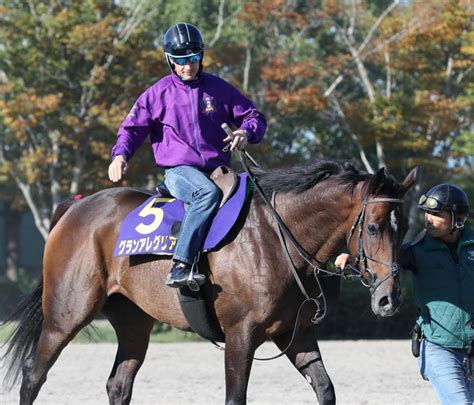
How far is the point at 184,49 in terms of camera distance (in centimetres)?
616

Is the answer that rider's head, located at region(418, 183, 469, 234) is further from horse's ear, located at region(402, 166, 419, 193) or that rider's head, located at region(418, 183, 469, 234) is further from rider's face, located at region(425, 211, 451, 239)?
horse's ear, located at region(402, 166, 419, 193)

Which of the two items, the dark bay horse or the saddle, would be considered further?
the saddle

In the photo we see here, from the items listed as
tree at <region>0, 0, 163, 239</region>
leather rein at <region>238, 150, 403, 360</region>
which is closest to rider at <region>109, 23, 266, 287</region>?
leather rein at <region>238, 150, 403, 360</region>

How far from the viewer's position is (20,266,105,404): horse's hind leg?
21.7 ft

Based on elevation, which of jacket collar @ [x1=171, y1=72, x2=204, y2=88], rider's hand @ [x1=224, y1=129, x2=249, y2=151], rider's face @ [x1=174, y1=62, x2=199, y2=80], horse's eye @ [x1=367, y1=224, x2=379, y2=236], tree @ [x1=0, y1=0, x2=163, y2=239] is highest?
rider's face @ [x1=174, y1=62, x2=199, y2=80]

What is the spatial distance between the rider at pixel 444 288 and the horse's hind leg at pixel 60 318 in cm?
213

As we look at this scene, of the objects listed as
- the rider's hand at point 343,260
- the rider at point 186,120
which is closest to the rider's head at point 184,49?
the rider at point 186,120

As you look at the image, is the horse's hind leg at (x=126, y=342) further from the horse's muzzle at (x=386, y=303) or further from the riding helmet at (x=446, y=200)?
the riding helmet at (x=446, y=200)

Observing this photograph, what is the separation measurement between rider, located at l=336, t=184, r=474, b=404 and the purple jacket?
1.39m

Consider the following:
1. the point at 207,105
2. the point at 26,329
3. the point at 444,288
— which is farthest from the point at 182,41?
the point at 26,329

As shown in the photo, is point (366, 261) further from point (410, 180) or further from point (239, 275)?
point (239, 275)

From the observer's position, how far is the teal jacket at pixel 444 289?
16.9ft

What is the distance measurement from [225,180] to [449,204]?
60.3 inches

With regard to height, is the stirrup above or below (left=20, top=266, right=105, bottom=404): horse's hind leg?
above
